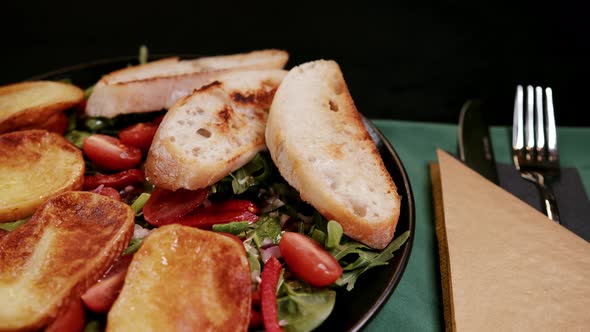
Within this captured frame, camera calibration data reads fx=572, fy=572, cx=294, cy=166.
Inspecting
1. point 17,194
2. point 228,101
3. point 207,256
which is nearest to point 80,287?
point 207,256

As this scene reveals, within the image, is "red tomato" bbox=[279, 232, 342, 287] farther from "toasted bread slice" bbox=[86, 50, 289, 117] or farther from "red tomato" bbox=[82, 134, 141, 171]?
"toasted bread slice" bbox=[86, 50, 289, 117]

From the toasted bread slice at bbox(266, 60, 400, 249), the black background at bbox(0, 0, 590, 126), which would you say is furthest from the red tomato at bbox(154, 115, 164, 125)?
the black background at bbox(0, 0, 590, 126)

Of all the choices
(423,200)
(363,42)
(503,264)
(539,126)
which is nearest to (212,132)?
(423,200)

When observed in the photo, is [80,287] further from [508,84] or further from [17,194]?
[508,84]

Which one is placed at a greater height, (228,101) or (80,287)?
(228,101)

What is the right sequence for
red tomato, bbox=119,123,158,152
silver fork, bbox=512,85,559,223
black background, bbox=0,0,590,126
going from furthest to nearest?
black background, bbox=0,0,590,126 → silver fork, bbox=512,85,559,223 → red tomato, bbox=119,123,158,152

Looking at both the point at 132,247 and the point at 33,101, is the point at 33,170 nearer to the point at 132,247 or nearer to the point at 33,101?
the point at 33,101
